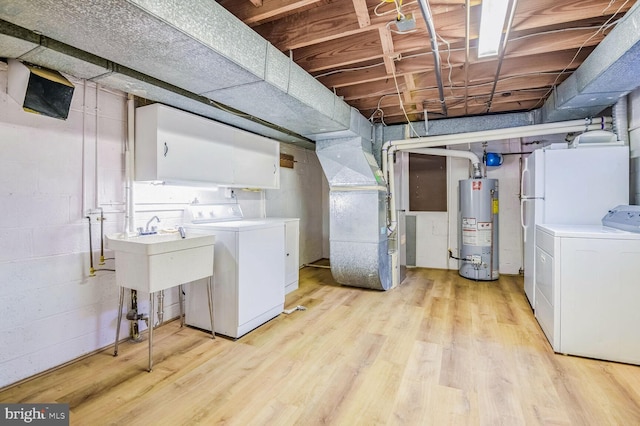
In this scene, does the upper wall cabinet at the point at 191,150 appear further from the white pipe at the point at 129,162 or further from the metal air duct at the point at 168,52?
the metal air duct at the point at 168,52

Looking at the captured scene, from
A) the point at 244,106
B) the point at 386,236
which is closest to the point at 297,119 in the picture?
the point at 244,106

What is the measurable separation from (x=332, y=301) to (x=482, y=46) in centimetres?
283

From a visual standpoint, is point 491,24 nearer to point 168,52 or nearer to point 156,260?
point 168,52

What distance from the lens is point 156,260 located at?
2.08 meters

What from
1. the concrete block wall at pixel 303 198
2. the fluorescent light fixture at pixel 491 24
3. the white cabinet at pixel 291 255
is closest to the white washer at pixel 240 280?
the white cabinet at pixel 291 255

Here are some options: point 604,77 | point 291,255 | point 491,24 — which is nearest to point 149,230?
point 291,255

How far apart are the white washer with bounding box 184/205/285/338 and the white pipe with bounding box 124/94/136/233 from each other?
494 mm

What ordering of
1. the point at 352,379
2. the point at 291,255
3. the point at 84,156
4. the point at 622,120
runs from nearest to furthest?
the point at 352,379
the point at 84,156
the point at 622,120
the point at 291,255

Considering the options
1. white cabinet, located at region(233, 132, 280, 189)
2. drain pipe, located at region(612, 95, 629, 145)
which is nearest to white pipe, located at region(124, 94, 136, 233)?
white cabinet, located at region(233, 132, 280, 189)

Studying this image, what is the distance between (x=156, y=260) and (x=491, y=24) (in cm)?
261

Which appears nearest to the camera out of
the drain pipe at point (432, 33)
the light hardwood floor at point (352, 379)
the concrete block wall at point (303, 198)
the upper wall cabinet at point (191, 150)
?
the drain pipe at point (432, 33)

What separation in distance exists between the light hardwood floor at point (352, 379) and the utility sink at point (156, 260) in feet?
2.00

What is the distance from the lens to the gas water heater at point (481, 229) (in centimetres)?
434

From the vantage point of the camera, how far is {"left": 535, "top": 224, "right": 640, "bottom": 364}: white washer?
2.11 metres
